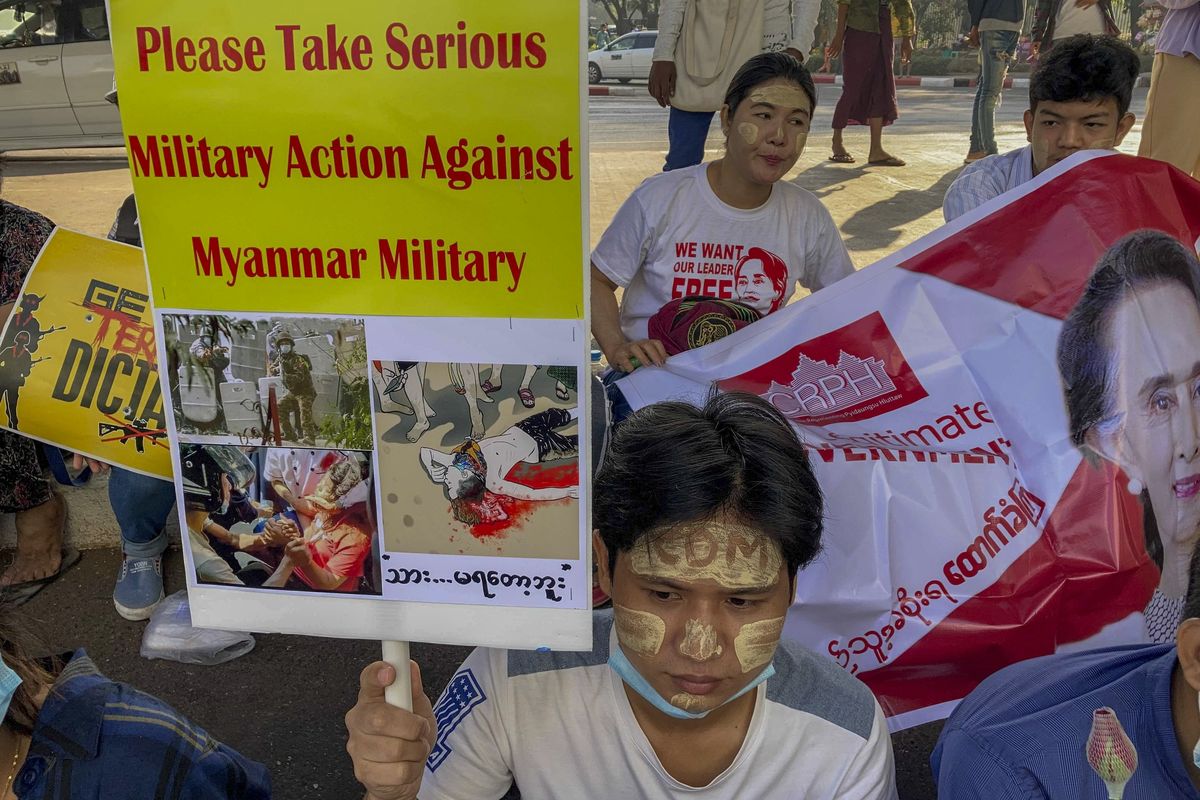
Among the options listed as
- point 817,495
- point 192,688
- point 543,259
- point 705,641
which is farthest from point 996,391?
point 192,688

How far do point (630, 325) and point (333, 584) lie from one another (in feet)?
6.80

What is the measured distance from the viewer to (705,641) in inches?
60.4

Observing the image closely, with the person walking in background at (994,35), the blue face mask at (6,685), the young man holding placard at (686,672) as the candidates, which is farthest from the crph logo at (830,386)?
the person walking in background at (994,35)

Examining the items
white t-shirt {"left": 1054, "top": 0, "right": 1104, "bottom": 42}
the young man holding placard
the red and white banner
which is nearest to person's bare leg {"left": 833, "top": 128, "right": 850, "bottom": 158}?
white t-shirt {"left": 1054, "top": 0, "right": 1104, "bottom": 42}

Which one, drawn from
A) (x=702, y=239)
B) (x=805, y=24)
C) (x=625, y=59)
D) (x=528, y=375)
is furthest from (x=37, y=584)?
(x=625, y=59)

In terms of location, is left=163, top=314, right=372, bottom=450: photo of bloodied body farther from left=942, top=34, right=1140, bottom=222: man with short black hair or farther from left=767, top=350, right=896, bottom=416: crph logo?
left=942, top=34, right=1140, bottom=222: man with short black hair

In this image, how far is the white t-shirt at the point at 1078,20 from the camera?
19.1ft

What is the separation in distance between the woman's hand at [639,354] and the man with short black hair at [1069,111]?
0.97 metres

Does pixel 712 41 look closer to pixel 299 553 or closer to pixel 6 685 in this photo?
pixel 299 553

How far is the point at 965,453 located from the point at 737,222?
1.16 metres

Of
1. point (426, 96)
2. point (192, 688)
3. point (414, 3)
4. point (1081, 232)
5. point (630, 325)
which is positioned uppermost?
point (414, 3)

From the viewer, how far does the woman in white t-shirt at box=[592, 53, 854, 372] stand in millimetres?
3162

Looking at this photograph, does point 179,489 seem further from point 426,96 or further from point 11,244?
point 11,244

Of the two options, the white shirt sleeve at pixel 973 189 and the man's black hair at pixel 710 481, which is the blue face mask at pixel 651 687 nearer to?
the man's black hair at pixel 710 481
